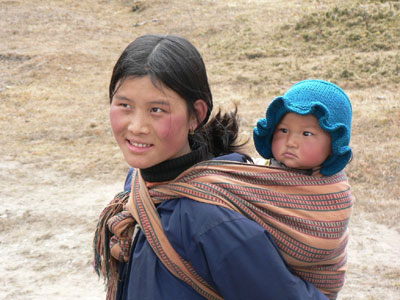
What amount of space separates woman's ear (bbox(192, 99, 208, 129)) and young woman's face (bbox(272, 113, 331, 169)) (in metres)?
0.32

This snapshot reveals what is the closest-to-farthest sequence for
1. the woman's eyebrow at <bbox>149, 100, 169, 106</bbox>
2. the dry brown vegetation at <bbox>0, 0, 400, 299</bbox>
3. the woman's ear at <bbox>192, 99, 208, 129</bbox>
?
the woman's eyebrow at <bbox>149, 100, 169, 106</bbox>, the woman's ear at <bbox>192, 99, 208, 129</bbox>, the dry brown vegetation at <bbox>0, 0, 400, 299</bbox>

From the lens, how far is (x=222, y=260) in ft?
4.16

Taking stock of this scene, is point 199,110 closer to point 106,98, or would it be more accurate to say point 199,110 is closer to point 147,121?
point 147,121

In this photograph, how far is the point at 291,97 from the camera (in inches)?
67.0

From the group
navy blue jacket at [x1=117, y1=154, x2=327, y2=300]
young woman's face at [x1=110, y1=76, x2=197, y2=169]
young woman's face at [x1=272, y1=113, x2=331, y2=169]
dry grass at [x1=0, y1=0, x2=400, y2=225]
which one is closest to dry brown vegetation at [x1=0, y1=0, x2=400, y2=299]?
dry grass at [x1=0, y1=0, x2=400, y2=225]

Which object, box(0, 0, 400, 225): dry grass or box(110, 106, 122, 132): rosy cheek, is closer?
box(110, 106, 122, 132): rosy cheek

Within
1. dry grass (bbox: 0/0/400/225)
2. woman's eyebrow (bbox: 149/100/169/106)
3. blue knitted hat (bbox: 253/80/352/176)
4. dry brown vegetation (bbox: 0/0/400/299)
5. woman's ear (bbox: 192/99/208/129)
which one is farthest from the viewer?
dry grass (bbox: 0/0/400/225)

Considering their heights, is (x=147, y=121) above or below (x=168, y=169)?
above

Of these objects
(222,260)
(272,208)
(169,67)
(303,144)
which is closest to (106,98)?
(303,144)

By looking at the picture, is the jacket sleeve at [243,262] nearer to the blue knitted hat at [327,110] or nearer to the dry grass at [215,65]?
the blue knitted hat at [327,110]

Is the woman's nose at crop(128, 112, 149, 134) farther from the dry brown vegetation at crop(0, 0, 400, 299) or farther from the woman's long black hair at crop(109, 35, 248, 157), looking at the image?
the dry brown vegetation at crop(0, 0, 400, 299)

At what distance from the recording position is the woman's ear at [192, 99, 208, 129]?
59.7 inches

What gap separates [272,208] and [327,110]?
0.42 m

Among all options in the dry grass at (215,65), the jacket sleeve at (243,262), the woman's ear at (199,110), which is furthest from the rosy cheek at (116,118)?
the dry grass at (215,65)
